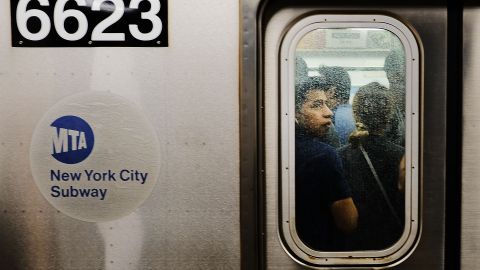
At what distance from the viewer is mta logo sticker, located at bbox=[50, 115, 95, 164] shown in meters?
2.23

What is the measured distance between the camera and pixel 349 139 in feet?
7.68

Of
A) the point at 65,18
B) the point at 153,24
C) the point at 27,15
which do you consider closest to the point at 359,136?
the point at 153,24

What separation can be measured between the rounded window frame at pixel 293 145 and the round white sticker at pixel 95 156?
23.6 inches

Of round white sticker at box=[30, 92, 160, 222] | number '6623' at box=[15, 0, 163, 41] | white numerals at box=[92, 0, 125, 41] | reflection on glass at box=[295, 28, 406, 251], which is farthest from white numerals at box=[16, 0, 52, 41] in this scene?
reflection on glass at box=[295, 28, 406, 251]

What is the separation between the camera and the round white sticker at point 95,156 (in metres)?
2.23

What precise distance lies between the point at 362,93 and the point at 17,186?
5.28ft

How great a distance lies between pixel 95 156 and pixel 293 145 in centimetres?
89

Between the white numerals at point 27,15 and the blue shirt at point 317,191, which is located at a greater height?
the white numerals at point 27,15

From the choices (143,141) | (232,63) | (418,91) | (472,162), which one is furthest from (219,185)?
(472,162)

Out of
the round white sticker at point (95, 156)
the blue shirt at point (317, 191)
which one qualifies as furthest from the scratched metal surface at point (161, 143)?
the blue shirt at point (317, 191)

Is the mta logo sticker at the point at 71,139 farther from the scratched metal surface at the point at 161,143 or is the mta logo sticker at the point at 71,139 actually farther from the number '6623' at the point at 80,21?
the number '6623' at the point at 80,21

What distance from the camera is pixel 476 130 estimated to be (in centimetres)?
230

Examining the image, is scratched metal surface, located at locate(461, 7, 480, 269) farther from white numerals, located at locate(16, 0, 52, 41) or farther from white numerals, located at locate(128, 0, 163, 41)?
white numerals, located at locate(16, 0, 52, 41)

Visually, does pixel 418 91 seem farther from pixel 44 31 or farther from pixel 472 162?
pixel 44 31
